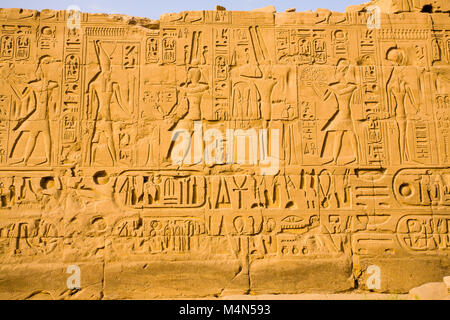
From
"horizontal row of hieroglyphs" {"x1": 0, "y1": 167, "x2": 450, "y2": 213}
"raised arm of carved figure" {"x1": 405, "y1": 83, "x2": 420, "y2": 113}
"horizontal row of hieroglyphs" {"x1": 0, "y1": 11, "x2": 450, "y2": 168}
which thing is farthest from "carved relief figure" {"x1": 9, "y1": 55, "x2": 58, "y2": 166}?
"raised arm of carved figure" {"x1": 405, "y1": 83, "x2": 420, "y2": 113}

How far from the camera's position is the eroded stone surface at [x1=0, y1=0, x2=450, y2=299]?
488cm

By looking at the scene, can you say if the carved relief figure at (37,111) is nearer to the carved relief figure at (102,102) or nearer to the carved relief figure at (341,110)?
the carved relief figure at (102,102)

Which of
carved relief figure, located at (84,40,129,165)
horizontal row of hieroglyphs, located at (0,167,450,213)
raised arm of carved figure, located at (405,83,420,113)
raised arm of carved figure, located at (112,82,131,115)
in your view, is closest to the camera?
horizontal row of hieroglyphs, located at (0,167,450,213)

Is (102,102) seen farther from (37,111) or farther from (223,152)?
(223,152)

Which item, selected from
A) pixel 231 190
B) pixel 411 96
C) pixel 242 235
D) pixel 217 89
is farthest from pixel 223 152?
pixel 411 96

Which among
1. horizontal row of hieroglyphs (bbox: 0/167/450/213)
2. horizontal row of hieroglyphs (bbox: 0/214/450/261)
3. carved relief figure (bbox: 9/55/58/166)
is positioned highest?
carved relief figure (bbox: 9/55/58/166)

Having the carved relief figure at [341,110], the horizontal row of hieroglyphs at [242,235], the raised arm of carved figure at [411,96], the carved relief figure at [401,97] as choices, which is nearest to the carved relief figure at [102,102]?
the horizontal row of hieroglyphs at [242,235]

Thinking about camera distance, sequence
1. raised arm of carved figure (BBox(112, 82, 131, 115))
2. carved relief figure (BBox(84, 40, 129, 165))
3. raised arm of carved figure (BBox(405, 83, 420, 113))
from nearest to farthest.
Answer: carved relief figure (BBox(84, 40, 129, 165)), raised arm of carved figure (BBox(112, 82, 131, 115)), raised arm of carved figure (BBox(405, 83, 420, 113))

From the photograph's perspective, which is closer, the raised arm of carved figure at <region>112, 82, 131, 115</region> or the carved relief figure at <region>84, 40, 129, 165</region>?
the carved relief figure at <region>84, 40, 129, 165</region>

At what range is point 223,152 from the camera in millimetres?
5176

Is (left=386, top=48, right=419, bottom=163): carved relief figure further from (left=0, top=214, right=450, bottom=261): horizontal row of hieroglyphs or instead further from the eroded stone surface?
(left=0, top=214, right=450, bottom=261): horizontal row of hieroglyphs

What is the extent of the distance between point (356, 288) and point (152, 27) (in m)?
4.54

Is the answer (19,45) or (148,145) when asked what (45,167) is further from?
(19,45)

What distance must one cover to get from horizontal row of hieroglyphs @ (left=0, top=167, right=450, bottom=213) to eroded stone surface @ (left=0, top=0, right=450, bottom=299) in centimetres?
2
